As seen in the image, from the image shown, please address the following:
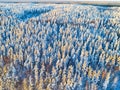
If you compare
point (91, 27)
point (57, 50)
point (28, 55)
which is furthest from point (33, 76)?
point (91, 27)

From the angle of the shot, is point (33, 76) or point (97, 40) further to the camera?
point (97, 40)

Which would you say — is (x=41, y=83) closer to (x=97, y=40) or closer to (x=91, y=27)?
(x=97, y=40)

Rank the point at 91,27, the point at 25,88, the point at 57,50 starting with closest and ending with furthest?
the point at 25,88
the point at 57,50
the point at 91,27

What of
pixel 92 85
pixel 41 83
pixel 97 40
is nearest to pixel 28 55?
pixel 41 83

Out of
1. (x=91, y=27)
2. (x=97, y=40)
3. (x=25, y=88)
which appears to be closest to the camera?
(x=25, y=88)

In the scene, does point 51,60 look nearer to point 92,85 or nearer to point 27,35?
point 92,85

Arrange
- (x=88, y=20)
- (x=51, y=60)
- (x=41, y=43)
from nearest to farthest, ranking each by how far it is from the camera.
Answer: (x=51, y=60)
(x=41, y=43)
(x=88, y=20)

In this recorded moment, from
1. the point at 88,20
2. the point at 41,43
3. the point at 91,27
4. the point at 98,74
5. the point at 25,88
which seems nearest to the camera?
the point at 25,88

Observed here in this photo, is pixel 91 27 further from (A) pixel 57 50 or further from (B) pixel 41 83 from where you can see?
(B) pixel 41 83

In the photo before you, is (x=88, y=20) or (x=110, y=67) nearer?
A: (x=110, y=67)
